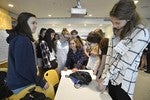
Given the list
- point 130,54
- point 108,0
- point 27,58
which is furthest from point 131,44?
point 108,0

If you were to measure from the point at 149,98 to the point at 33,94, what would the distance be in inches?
92.8

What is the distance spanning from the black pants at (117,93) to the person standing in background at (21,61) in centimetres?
76

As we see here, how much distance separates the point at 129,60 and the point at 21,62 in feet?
3.41

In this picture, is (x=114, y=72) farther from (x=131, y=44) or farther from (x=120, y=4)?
(x=120, y=4)

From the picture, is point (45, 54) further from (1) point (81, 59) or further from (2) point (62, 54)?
(1) point (81, 59)

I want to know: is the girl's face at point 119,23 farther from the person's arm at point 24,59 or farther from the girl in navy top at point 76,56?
the girl in navy top at point 76,56

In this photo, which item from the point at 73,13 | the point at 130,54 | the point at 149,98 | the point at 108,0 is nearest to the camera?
the point at 130,54

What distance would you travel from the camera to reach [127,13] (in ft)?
4.84

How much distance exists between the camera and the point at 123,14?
57.9 inches

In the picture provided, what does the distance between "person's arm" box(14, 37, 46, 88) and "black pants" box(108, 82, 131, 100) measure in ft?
2.65

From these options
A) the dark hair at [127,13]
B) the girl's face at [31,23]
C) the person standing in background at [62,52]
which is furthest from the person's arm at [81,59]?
the dark hair at [127,13]

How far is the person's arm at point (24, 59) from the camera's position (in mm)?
1806

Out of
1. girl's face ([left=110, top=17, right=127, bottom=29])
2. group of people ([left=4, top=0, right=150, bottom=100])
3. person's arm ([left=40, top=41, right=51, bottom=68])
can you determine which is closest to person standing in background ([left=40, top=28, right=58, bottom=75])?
person's arm ([left=40, top=41, right=51, bottom=68])

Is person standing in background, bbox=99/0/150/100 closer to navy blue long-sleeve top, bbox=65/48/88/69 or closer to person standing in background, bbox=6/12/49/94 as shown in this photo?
person standing in background, bbox=6/12/49/94
